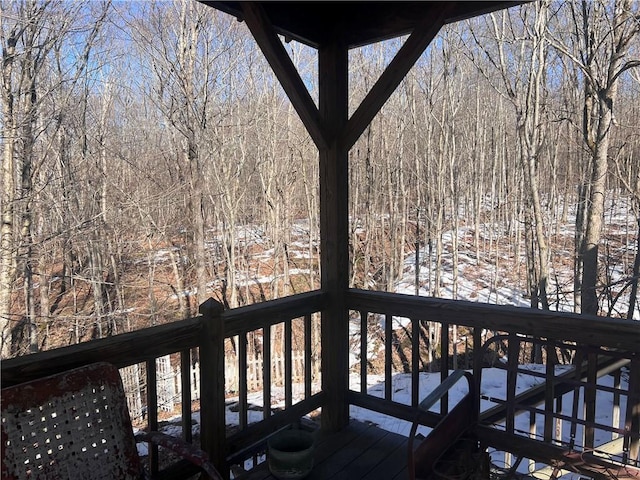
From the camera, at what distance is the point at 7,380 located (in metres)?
1.54

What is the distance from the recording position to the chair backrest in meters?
1.44

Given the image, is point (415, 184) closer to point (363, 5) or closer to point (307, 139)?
point (307, 139)

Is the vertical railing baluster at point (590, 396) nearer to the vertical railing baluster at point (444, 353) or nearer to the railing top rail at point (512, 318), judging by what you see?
the railing top rail at point (512, 318)

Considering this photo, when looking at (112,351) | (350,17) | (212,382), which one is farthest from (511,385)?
(350,17)

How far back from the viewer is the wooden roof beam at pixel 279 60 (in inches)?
92.0

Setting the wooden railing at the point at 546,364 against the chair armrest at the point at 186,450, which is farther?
the wooden railing at the point at 546,364

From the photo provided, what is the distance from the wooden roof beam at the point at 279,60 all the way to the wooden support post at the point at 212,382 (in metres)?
1.24

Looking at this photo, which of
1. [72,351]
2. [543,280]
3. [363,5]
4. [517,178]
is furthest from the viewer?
[517,178]

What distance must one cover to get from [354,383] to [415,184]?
7563 millimetres

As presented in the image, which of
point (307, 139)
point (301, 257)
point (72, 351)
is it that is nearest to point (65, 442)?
point (72, 351)

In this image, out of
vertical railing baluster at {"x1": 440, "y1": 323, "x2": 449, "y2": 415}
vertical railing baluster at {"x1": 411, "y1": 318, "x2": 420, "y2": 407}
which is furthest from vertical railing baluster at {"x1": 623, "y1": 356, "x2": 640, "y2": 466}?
vertical railing baluster at {"x1": 411, "y1": 318, "x2": 420, "y2": 407}

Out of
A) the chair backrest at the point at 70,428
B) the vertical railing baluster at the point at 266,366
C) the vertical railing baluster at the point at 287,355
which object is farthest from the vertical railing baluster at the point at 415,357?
the chair backrest at the point at 70,428

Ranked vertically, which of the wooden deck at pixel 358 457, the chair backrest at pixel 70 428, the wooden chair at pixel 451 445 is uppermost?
the chair backrest at pixel 70 428

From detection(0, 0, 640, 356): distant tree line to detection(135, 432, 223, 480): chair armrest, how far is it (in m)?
4.74
